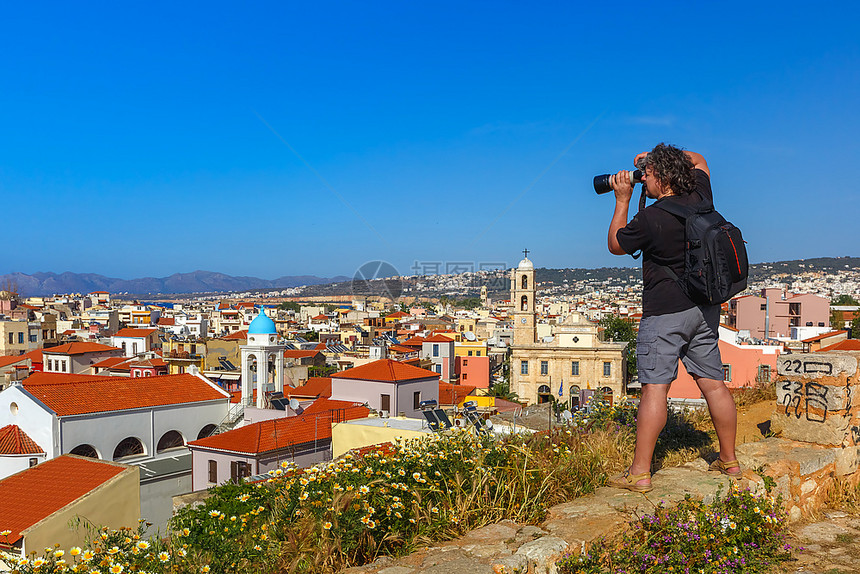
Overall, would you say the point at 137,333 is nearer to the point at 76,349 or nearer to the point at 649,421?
the point at 76,349

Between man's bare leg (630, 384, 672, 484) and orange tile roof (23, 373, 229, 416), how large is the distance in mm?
17647

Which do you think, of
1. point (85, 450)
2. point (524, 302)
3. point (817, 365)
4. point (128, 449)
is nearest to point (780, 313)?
point (524, 302)

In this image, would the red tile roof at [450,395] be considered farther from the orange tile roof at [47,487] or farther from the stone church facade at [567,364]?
Result: the orange tile roof at [47,487]

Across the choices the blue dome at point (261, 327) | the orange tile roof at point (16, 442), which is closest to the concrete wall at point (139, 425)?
the orange tile roof at point (16, 442)

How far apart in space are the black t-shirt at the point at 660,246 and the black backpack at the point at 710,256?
0.04m

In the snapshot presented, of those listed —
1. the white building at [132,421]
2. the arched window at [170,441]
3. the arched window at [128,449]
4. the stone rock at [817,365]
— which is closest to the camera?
the stone rock at [817,365]

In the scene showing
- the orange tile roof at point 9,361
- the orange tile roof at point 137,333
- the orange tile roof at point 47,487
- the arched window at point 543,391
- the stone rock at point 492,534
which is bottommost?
the arched window at point 543,391

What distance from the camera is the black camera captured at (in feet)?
11.2

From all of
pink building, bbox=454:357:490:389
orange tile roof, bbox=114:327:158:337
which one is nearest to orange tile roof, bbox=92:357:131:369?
orange tile roof, bbox=114:327:158:337

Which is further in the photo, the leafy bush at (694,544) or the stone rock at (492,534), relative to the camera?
the stone rock at (492,534)

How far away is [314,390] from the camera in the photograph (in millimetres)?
25219

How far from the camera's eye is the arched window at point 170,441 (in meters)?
19.8

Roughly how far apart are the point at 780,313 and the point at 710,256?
5285 centimetres

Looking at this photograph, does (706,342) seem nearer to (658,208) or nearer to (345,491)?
(658,208)
